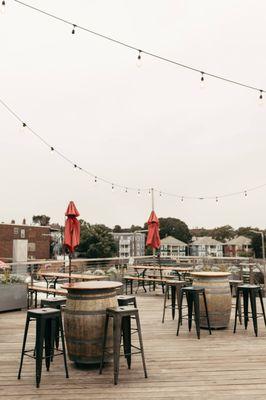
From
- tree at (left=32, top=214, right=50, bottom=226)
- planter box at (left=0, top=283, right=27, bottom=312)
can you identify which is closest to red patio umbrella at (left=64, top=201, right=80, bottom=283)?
planter box at (left=0, top=283, right=27, bottom=312)

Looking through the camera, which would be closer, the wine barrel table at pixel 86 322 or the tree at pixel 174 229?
the wine barrel table at pixel 86 322

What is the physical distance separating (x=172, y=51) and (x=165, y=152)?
1285 cm

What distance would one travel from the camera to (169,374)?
4.16 metres


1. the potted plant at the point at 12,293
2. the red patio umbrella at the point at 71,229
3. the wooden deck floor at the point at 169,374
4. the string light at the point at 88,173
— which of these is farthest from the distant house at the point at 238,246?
the wooden deck floor at the point at 169,374

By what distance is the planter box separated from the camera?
28.5ft

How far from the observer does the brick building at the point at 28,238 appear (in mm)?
48938

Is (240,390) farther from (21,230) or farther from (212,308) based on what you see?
(21,230)

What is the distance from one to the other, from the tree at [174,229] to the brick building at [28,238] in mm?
37888

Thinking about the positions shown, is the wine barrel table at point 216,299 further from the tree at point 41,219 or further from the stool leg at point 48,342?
the tree at point 41,219

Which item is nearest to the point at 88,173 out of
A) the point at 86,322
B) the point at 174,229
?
the point at 86,322

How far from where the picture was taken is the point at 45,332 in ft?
14.6

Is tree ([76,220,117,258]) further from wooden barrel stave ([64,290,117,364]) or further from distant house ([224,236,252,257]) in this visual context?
wooden barrel stave ([64,290,117,364])

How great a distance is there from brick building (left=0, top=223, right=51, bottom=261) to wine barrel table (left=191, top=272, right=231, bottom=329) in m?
44.5

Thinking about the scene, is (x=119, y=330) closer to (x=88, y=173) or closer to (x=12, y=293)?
(x=12, y=293)
